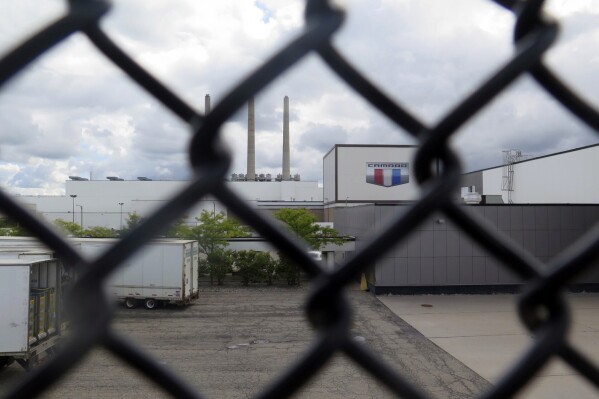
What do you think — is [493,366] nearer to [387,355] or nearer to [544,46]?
[387,355]

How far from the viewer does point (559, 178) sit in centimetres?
2645

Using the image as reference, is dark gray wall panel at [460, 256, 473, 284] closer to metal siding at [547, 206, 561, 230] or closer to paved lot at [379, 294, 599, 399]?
paved lot at [379, 294, 599, 399]

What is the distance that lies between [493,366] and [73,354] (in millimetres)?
12347

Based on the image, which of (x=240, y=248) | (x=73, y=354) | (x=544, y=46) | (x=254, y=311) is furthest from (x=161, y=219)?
(x=240, y=248)

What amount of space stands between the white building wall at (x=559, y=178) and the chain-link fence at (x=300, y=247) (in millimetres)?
25760

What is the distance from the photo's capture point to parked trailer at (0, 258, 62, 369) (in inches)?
414

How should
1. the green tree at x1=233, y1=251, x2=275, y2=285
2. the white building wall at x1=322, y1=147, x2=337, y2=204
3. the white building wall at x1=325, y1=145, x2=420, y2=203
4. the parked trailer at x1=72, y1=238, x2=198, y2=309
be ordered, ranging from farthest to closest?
the white building wall at x1=322, y1=147, x2=337, y2=204 < the white building wall at x1=325, y1=145, x2=420, y2=203 < the green tree at x1=233, y1=251, x2=275, y2=285 < the parked trailer at x1=72, y1=238, x2=198, y2=309

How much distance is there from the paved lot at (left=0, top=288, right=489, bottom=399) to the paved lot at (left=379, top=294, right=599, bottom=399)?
0.52 metres

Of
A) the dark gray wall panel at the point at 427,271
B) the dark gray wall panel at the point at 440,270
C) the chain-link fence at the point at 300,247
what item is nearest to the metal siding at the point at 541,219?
the dark gray wall panel at the point at 440,270

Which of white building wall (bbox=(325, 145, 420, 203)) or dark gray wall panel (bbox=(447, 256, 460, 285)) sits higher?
white building wall (bbox=(325, 145, 420, 203))

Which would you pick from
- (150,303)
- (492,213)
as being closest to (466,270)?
(492,213)

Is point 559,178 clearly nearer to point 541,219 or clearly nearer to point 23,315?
point 541,219

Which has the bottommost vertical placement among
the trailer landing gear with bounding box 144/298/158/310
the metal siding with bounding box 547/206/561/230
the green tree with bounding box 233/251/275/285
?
the trailer landing gear with bounding box 144/298/158/310

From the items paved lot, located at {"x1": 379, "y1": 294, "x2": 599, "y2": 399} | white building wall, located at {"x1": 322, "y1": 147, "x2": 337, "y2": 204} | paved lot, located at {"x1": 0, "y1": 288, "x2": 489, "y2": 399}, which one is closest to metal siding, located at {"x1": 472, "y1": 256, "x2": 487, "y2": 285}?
paved lot, located at {"x1": 379, "y1": 294, "x2": 599, "y2": 399}
